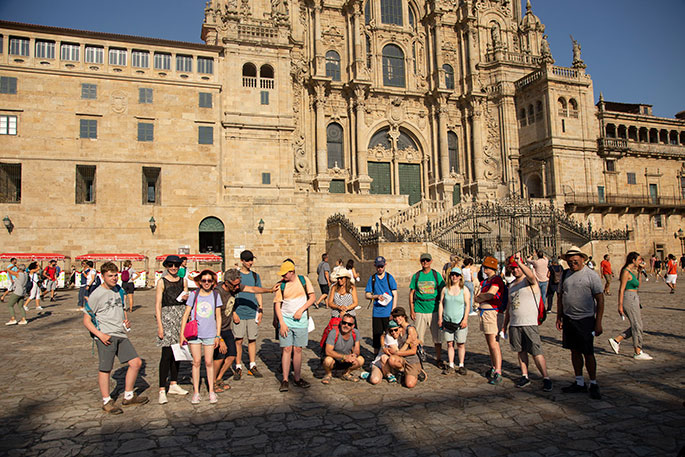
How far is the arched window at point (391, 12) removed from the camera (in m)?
39.7

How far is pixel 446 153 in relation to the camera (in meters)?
39.1

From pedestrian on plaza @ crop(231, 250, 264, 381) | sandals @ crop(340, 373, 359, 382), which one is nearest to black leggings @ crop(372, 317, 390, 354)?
sandals @ crop(340, 373, 359, 382)

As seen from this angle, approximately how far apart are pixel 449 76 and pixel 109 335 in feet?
132

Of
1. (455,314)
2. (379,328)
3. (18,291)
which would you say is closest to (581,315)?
(455,314)

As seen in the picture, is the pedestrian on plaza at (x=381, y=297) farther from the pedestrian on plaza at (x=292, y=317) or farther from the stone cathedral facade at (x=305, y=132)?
the stone cathedral facade at (x=305, y=132)

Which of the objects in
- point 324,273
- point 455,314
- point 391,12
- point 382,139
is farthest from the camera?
point 391,12

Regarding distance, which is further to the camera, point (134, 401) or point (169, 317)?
point (169, 317)

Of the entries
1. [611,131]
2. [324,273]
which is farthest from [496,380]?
[611,131]

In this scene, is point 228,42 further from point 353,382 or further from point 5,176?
point 353,382

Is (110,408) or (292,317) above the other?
(292,317)

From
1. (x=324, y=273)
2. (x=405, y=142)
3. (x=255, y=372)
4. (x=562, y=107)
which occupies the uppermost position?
(x=562, y=107)

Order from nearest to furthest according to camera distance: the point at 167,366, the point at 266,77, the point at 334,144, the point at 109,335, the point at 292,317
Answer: the point at 109,335
the point at 167,366
the point at 292,317
the point at 266,77
the point at 334,144

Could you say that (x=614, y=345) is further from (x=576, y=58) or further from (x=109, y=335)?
(x=576, y=58)

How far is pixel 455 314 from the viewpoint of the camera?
775cm
